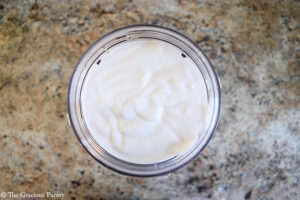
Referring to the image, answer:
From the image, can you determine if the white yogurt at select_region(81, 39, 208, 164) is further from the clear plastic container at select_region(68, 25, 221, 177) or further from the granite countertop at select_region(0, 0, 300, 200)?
the granite countertop at select_region(0, 0, 300, 200)

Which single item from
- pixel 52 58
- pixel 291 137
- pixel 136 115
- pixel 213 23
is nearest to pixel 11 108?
pixel 52 58

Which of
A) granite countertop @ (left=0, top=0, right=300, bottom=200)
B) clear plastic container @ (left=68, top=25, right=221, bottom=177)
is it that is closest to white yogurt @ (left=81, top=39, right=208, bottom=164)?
clear plastic container @ (left=68, top=25, right=221, bottom=177)

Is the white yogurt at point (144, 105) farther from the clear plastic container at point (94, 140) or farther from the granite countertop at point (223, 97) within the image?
the granite countertop at point (223, 97)

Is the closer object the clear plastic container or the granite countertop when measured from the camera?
the clear plastic container

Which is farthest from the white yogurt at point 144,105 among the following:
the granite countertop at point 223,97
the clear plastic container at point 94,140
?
the granite countertop at point 223,97

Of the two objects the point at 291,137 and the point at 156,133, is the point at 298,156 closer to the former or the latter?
the point at 291,137
